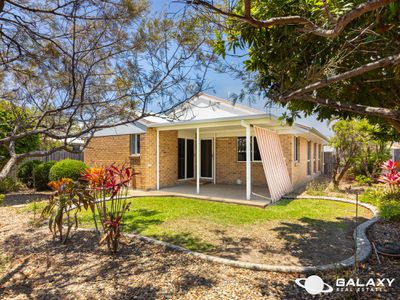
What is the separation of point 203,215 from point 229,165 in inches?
267

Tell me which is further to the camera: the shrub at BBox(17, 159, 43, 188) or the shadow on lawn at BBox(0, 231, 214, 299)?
the shrub at BBox(17, 159, 43, 188)

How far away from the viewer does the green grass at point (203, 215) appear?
5.59 m

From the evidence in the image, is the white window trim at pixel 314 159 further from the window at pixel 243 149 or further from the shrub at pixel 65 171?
the shrub at pixel 65 171

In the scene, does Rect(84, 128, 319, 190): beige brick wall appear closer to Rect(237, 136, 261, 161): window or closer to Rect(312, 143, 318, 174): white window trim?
Rect(237, 136, 261, 161): window

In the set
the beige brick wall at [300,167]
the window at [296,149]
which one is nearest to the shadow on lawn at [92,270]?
the beige brick wall at [300,167]

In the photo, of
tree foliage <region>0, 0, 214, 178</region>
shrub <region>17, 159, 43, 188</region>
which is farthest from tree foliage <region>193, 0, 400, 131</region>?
shrub <region>17, 159, 43, 188</region>

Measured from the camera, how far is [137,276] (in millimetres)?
3611

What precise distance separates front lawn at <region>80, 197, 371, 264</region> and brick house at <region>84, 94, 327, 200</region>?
Result: 5.60ft

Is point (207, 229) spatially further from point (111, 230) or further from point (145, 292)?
point (145, 292)

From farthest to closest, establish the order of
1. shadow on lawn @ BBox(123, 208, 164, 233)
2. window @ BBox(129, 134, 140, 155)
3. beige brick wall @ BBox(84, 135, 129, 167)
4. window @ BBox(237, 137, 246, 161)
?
window @ BBox(237, 137, 246, 161) < beige brick wall @ BBox(84, 135, 129, 167) < window @ BBox(129, 134, 140, 155) < shadow on lawn @ BBox(123, 208, 164, 233)

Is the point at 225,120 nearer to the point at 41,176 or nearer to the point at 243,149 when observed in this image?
the point at 243,149

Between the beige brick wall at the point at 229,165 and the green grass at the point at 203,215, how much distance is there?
3.67 metres

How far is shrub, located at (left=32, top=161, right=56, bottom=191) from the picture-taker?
11.4m

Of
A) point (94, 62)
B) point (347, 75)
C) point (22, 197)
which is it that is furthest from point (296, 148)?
point (22, 197)
